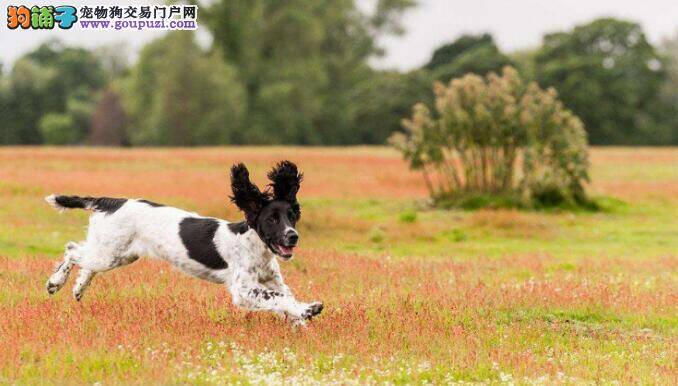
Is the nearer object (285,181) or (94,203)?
(285,181)

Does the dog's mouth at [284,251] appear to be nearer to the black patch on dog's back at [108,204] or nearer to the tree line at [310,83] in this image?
the black patch on dog's back at [108,204]

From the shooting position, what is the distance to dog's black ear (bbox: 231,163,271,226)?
1087 cm

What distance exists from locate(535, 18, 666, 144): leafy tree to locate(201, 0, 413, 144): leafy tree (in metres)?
21.9

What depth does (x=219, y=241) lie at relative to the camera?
11352mm

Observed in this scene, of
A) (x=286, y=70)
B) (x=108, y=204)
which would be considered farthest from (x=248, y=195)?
(x=286, y=70)

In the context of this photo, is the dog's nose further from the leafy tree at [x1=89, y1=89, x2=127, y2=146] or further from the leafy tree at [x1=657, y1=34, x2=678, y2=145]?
the leafy tree at [x1=89, y1=89, x2=127, y2=146]

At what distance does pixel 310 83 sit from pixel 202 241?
284 feet

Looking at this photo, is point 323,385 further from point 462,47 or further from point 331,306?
point 462,47

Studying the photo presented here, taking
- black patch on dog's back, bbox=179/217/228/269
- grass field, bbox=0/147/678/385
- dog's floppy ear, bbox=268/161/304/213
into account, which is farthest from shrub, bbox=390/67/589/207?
dog's floppy ear, bbox=268/161/304/213

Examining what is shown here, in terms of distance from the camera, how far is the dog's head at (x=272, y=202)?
10.6 metres

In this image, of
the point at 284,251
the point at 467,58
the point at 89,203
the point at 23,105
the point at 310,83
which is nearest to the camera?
the point at 284,251

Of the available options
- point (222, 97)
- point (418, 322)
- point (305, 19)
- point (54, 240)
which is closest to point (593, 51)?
point (305, 19)

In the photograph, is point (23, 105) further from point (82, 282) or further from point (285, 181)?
point (285, 181)

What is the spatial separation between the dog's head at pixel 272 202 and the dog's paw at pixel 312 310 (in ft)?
2.16
